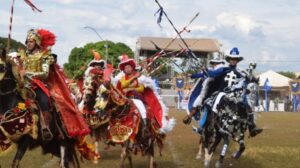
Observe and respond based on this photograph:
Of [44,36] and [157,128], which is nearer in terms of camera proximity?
[44,36]

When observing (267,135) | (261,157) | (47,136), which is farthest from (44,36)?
(267,135)

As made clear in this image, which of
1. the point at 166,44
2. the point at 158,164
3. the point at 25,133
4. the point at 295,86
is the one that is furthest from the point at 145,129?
the point at 166,44

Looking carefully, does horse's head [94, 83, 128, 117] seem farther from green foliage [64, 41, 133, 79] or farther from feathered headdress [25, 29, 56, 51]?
green foliage [64, 41, 133, 79]

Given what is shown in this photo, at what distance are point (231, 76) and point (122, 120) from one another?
7.82 ft

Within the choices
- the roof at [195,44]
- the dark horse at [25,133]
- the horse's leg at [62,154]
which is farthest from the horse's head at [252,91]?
the roof at [195,44]

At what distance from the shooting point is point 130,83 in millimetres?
12406

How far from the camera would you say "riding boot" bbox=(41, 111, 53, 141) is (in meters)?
9.29

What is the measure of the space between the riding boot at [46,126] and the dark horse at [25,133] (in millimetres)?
78

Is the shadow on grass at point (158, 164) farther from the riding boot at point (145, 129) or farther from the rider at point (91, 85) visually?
the rider at point (91, 85)

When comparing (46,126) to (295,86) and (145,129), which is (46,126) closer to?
(145,129)

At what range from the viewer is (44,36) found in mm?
9742

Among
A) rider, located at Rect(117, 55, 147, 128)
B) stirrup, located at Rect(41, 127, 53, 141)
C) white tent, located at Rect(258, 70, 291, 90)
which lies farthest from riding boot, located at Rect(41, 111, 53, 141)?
white tent, located at Rect(258, 70, 291, 90)

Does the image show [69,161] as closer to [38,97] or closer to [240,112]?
[38,97]

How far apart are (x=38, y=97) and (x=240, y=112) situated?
14.0 ft
